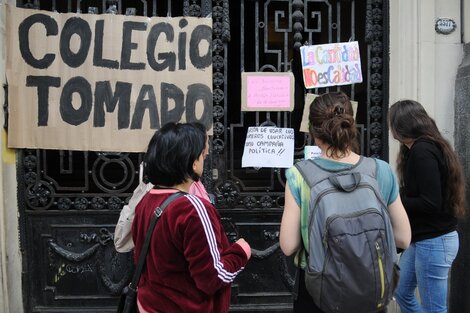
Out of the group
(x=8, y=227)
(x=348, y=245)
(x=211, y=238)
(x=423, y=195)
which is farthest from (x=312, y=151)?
(x=8, y=227)

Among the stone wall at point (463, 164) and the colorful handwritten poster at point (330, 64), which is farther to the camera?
the colorful handwritten poster at point (330, 64)

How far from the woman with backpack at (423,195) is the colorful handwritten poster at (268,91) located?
1302 millimetres

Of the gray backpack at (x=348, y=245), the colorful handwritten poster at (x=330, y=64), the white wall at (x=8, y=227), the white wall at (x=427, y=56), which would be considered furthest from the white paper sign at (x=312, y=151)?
the white wall at (x=8, y=227)

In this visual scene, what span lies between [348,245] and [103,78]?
2.82m

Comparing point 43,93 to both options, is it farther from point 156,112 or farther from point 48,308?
point 48,308

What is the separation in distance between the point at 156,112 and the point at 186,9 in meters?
0.92

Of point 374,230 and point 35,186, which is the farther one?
point 35,186

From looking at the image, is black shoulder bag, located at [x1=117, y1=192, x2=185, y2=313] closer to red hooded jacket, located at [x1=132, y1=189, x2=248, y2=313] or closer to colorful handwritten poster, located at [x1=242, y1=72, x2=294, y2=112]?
red hooded jacket, located at [x1=132, y1=189, x2=248, y2=313]

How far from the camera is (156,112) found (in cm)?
428

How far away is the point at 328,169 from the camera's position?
234 cm

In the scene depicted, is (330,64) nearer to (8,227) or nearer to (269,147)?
(269,147)

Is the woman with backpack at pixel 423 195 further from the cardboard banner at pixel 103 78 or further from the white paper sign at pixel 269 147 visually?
the cardboard banner at pixel 103 78

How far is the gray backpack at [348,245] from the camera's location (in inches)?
85.7

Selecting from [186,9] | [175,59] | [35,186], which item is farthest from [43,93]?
[186,9]
